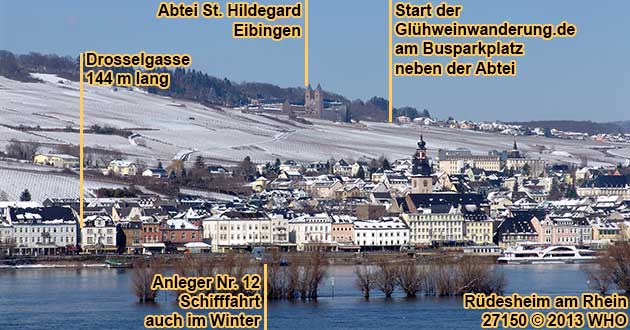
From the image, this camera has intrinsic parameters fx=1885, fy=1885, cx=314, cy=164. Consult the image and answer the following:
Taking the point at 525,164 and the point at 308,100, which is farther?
the point at 308,100

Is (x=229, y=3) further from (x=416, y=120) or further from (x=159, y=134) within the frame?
(x=416, y=120)

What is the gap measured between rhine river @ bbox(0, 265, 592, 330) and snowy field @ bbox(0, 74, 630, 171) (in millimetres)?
32963

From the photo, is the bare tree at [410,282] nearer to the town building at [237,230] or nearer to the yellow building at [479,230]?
the town building at [237,230]

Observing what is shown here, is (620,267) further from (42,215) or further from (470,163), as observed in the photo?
(470,163)

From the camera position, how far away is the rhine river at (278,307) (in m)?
19.5

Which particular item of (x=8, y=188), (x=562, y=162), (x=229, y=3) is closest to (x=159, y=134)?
(x=562, y=162)

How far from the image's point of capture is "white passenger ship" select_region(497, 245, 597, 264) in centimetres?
3553

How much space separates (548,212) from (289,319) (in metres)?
25.0

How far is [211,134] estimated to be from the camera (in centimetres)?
7144

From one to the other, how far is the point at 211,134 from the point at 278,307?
50.2 m

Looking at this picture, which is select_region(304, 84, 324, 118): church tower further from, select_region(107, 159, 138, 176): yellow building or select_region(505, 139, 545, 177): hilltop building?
select_region(107, 159, 138, 176): yellow building

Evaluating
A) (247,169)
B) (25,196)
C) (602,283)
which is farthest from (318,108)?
(602,283)

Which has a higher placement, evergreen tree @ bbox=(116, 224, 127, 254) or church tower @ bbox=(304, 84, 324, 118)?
church tower @ bbox=(304, 84, 324, 118)

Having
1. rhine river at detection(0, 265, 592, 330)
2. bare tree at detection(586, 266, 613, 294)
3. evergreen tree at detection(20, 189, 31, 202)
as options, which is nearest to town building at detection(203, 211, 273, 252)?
evergreen tree at detection(20, 189, 31, 202)
